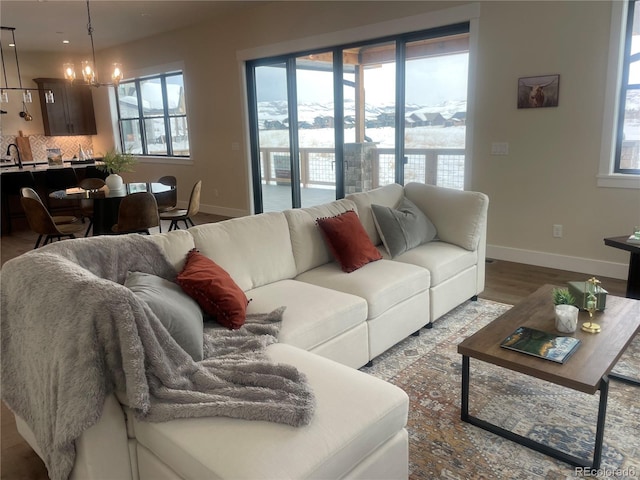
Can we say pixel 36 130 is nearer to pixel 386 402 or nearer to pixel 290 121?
pixel 290 121

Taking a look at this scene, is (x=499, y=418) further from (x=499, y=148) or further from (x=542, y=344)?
(x=499, y=148)

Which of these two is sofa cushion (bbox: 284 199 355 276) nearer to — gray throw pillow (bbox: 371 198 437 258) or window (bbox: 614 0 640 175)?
gray throw pillow (bbox: 371 198 437 258)

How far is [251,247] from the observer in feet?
9.16

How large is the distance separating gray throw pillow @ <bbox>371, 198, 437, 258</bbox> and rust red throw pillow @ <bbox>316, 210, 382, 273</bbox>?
0.24m

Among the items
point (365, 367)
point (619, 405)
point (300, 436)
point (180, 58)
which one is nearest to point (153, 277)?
point (300, 436)

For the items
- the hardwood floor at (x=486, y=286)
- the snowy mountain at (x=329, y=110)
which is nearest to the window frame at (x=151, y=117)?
the hardwood floor at (x=486, y=286)

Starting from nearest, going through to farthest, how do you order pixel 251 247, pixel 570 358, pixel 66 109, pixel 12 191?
pixel 570 358 → pixel 251 247 → pixel 12 191 → pixel 66 109

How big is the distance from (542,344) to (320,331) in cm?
101

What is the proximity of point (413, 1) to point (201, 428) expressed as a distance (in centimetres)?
475

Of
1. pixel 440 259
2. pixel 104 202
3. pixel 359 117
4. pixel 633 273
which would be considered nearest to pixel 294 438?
pixel 440 259

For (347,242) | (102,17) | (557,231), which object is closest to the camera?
(347,242)

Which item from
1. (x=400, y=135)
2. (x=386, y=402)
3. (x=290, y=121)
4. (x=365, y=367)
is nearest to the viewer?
(x=386, y=402)

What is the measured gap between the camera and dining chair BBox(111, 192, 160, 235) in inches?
176

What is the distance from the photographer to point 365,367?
2.76m
